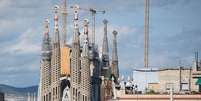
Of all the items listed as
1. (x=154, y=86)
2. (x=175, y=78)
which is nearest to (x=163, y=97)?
(x=154, y=86)

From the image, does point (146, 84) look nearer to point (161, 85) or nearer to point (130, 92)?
point (161, 85)

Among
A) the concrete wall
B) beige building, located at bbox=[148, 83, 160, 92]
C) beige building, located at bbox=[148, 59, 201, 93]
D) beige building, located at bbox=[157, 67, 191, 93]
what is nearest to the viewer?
the concrete wall

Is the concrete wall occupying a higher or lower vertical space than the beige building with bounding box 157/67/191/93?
lower

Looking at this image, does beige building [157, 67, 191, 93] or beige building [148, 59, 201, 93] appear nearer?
beige building [148, 59, 201, 93]

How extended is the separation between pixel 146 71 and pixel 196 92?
24.2 metres

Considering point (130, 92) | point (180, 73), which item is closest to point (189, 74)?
point (180, 73)

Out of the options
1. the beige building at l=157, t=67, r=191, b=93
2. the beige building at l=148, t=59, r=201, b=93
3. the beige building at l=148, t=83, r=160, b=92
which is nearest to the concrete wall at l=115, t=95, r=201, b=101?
the beige building at l=148, t=59, r=201, b=93

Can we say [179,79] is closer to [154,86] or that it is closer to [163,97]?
[154,86]

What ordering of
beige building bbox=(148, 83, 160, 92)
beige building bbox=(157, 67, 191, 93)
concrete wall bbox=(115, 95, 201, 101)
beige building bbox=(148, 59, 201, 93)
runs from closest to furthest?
concrete wall bbox=(115, 95, 201, 101)
beige building bbox=(148, 59, 201, 93)
beige building bbox=(157, 67, 191, 93)
beige building bbox=(148, 83, 160, 92)

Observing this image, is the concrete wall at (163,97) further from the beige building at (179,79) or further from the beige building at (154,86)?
the beige building at (154,86)

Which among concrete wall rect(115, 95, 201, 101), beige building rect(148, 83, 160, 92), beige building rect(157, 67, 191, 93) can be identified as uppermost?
beige building rect(157, 67, 191, 93)

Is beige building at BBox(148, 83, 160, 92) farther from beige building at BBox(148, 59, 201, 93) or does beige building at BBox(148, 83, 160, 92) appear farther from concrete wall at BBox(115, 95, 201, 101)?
concrete wall at BBox(115, 95, 201, 101)

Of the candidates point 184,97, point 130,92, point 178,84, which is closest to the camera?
point 184,97

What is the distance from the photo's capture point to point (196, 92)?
480 ft
